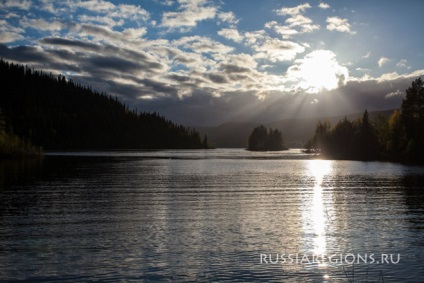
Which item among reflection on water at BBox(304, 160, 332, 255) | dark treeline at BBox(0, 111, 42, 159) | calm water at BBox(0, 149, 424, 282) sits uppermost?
dark treeline at BBox(0, 111, 42, 159)

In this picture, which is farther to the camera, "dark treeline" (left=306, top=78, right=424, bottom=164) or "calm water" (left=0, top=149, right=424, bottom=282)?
"dark treeline" (left=306, top=78, right=424, bottom=164)

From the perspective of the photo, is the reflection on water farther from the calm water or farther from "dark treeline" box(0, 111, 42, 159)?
"dark treeline" box(0, 111, 42, 159)

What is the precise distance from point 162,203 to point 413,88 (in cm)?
13098

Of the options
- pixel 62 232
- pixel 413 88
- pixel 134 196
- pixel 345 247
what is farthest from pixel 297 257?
pixel 413 88

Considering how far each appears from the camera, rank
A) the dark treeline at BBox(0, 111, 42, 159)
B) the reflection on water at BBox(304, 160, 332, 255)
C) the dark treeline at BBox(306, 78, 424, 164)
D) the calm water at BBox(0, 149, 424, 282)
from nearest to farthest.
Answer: the calm water at BBox(0, 149, 424, 282), the reflection on water at BBox(304, 160, 332, 255), the dark treeline at BBox(306, 78, 424, 164), the dark treeline at BBox(0, 111, 42, 159)

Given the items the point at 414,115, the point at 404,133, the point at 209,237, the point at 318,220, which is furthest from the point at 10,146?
the point at 414,115

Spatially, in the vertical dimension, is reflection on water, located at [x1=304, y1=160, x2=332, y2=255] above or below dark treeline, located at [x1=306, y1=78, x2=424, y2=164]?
below

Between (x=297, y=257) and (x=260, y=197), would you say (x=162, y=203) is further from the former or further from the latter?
(x=297, y=257)

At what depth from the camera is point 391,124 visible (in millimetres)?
157500

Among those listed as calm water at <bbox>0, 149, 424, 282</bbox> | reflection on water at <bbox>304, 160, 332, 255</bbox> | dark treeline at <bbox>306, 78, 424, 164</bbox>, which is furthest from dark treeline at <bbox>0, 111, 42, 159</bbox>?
dark treeline at <bbox>306, 78, 424, 164</bbox>

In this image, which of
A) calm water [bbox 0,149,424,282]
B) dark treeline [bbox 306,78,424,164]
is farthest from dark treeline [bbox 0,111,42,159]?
dark treeline [bbox 306,78,424,164]

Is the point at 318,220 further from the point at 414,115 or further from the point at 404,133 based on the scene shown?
→ the point at 414,115

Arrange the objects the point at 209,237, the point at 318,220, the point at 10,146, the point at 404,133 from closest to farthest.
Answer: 1. the point at 209,237
2. the point at 318,220
3. the point at 10,146
4. the point at 404,133

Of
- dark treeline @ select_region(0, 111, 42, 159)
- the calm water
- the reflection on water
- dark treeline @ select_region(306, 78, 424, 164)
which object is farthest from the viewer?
dark treeline @ select_region(0, 111, 42, 159)
